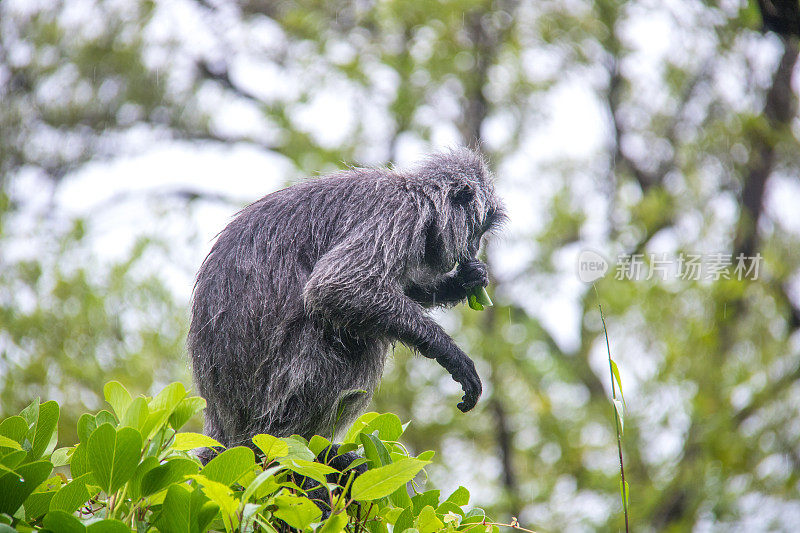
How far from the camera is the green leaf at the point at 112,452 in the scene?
1597 mm

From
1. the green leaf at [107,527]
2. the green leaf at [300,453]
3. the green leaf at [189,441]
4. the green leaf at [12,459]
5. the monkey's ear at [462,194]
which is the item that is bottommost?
the green leaf at [300,453]

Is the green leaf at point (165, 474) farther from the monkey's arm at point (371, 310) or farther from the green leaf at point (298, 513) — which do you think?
the monkey's arm at point (371, 310)

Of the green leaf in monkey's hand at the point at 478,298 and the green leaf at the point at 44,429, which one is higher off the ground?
the green leaf at the point at 44,429

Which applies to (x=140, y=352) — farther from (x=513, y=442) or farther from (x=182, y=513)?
(x=182, y=513)

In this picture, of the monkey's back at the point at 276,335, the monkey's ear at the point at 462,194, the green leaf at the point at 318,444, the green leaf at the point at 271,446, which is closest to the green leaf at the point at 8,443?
the green leaf at the point at 271,446

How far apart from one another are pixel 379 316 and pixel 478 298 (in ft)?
1.56

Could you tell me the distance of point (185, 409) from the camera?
1841 millimetres

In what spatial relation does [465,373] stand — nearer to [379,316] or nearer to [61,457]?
[379,316]

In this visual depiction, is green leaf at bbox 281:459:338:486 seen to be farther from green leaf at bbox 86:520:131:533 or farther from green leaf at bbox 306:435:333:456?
green leaf at bbox 86:520:131:533

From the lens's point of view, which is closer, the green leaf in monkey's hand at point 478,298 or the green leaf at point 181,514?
the green leaf at point 181,514

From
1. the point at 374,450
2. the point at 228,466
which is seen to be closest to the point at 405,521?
the point at 374,450

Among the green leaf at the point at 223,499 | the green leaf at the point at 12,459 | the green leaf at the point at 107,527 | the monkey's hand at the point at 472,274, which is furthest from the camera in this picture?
the monkey's hand at the point at 472,274

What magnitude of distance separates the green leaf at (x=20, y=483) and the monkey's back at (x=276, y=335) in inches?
39.4

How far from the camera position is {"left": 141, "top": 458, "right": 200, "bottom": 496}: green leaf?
166 cm
